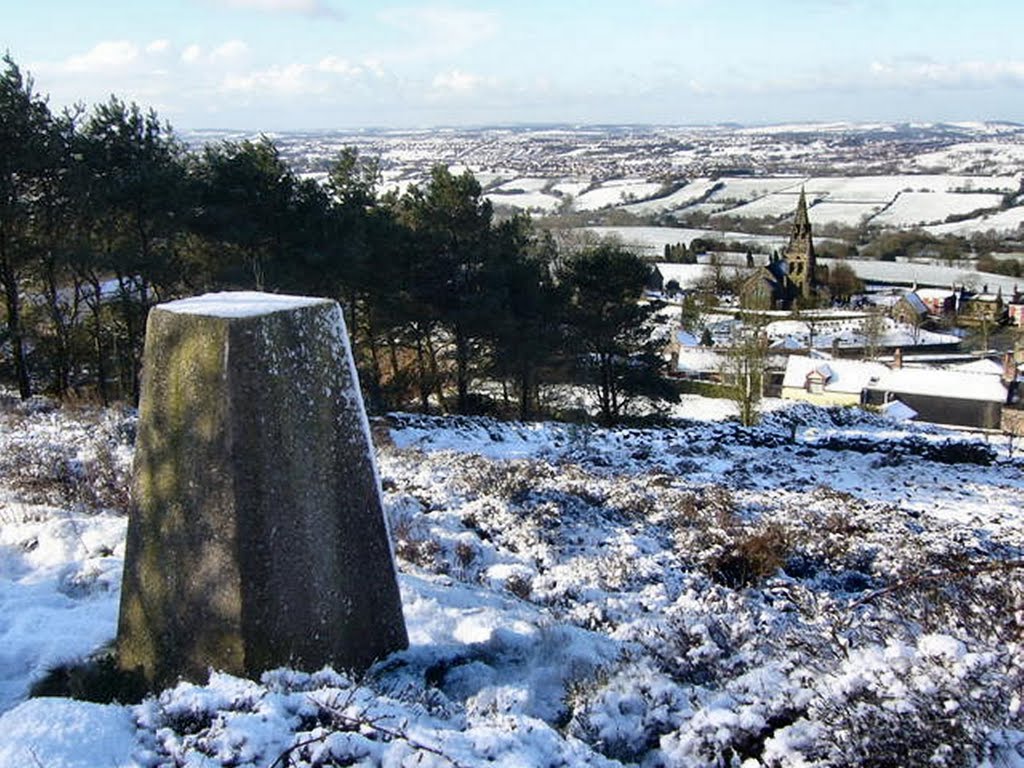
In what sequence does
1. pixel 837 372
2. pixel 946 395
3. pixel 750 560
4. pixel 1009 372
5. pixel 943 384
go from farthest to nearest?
pixel 837 372, pixel 1009 372, pixel 943 384, pixel 946 395, pixel 750 560

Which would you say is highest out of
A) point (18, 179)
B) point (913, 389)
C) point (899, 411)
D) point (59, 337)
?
point (18, 179)

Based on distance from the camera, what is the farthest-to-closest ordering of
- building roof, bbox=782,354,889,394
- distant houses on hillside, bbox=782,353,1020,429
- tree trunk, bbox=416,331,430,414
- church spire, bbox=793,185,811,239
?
1. church spire, bbox=793,185,811,239
2. building roof, bbox=782,354,889,394
3. distant houses on hillside, bbox=782,353,1020,429
4. tree trunk, bbox=416,331,430,414

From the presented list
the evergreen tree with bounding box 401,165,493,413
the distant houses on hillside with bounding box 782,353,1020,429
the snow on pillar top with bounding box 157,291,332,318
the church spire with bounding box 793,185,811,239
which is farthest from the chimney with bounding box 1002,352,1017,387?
the snow on pillar top with bounding box 157,291,332,318

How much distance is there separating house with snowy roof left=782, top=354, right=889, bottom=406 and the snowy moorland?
2576cm

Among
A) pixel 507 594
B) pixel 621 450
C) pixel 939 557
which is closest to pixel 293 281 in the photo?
pixel 621 450

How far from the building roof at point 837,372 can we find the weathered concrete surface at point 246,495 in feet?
116

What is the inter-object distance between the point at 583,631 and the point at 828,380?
34082 millimetres

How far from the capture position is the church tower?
6406cm

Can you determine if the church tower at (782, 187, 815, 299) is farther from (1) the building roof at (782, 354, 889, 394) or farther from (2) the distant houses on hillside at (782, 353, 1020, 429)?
(1) the building roof at (782, 354, 889, 394)

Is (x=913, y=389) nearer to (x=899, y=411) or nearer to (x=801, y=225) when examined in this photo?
(x=899, y=411)

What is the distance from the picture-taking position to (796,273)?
2581 inches

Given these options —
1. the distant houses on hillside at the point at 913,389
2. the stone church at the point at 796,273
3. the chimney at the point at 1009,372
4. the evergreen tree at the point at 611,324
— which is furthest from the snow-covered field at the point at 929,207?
the evergreen tree at the point at 611,324

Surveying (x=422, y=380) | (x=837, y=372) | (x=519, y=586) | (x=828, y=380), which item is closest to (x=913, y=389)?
(x=837, y=372)

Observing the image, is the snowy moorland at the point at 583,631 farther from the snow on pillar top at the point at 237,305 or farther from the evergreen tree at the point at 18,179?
the evergreen tree at the point at 18,179
